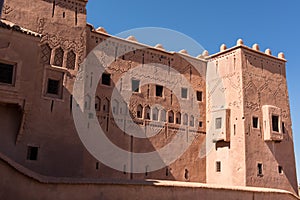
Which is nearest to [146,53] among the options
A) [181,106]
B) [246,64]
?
[181,106]

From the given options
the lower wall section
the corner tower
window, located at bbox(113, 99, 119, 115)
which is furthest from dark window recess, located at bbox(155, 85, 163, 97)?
the lower wall section

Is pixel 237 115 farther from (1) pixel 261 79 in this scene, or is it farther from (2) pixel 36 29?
(2) pixel 36 29

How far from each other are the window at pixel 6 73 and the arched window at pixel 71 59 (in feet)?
8.95

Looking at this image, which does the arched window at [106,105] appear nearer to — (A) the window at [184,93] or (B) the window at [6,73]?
(A) the window at [184,93]

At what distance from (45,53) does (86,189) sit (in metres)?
5.96

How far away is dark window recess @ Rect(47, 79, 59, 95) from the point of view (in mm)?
13398

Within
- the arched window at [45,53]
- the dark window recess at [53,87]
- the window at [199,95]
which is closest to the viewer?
the dark window recess at [53,87]

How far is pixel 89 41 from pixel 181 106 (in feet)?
19.8

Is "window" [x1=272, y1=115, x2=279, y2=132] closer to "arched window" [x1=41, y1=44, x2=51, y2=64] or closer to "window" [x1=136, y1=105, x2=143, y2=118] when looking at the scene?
"window" [x1=136, y1=105, x2=143, y2=118]

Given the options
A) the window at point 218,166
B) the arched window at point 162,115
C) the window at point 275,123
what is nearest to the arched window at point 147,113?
the arched window at point 162,115

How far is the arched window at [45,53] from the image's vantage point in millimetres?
13547

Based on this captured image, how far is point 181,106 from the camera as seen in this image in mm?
18906

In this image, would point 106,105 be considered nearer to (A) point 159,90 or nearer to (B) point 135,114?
(B) point 135,114

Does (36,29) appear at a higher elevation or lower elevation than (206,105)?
higher
